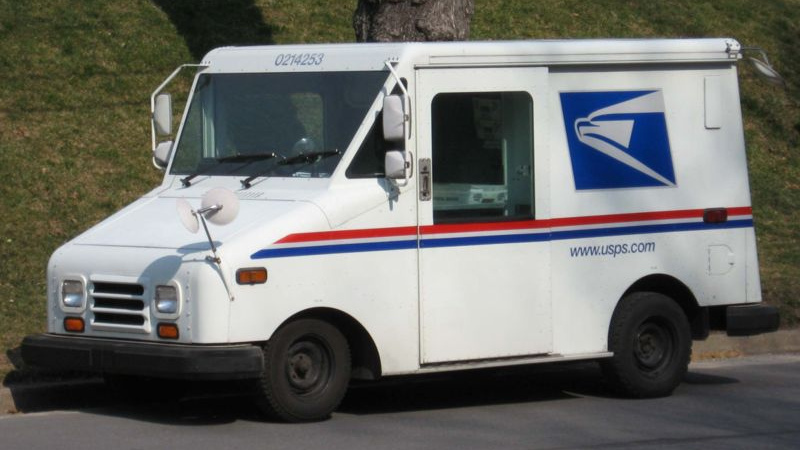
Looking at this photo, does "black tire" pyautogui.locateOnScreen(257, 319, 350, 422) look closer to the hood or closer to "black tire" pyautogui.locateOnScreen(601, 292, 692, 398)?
the hood

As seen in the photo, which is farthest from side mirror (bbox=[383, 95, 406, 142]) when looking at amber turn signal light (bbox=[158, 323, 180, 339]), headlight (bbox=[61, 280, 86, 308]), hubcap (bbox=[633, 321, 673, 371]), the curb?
the curb

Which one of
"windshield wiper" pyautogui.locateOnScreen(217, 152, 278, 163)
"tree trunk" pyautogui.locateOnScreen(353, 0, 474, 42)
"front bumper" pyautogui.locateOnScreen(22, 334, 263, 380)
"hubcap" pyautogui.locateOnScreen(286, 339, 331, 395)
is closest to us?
"front bumper" pyautogui.locateOnScreen(22, 334, 263, 380)

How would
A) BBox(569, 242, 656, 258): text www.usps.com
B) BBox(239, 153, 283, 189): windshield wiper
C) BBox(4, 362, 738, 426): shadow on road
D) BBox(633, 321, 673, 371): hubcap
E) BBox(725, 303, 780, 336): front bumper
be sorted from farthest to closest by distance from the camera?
BBox(725, 303, 780, 336): front bumper
BBox(633, 321, 673, 371): hubcap
BBox(569, 242, 656, 258): text www.usps.com
BBox(4, 362, 738, 426): shadow on road
BBox(239, 153, 283, 189): windshield wiper

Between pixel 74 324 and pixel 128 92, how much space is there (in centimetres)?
669

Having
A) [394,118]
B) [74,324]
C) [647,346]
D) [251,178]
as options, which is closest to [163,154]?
[251,178]

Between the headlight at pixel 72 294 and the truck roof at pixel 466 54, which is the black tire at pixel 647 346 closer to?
the truck roof at pixel 466 54

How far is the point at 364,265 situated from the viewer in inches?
338

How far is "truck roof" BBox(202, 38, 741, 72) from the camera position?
8.88 meters

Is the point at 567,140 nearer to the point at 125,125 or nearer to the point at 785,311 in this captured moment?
the point at 785,311

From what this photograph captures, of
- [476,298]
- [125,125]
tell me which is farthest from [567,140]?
[125,125]

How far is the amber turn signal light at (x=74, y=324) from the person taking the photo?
338 inches

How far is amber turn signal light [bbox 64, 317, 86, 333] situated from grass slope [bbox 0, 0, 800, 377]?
1.05 meters

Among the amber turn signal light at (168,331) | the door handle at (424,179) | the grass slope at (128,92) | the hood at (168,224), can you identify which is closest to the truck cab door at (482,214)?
the door handle at (424,179)

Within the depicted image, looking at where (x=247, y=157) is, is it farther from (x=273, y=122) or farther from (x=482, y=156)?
(x=482, y=156)
